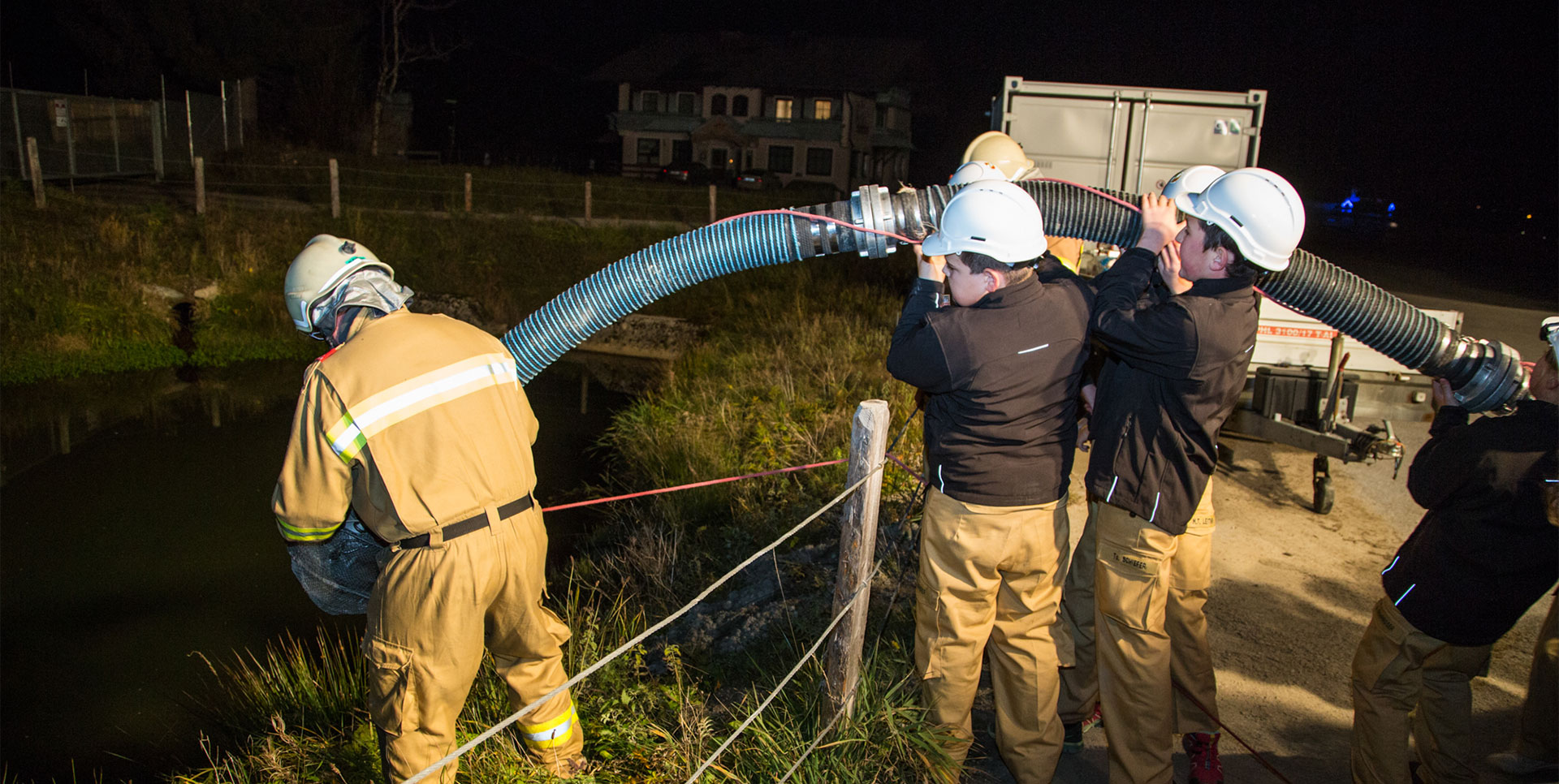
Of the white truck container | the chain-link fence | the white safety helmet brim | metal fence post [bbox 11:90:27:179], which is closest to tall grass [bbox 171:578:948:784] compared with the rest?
the white safety helmet brim

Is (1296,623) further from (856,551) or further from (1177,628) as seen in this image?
(856,551)

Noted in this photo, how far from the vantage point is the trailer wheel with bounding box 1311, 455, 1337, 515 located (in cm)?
618

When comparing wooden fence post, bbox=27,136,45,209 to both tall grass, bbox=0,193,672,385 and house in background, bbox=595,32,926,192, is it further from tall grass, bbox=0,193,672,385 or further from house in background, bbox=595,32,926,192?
house in background, bbox=595,32,926,192

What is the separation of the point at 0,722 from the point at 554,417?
5.68m

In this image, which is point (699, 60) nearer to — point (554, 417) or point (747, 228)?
point (554, 417)

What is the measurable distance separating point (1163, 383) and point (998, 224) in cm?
72

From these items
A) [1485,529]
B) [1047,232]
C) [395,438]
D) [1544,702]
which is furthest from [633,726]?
[1544,702]

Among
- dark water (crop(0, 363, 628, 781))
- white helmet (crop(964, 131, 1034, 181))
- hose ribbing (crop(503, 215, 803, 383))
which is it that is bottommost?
dark water (crop(0, 363, 628, 781))

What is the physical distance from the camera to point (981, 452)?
291cm

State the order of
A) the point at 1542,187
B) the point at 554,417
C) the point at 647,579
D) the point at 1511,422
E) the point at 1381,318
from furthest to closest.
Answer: the point at 1542,187 < the point at 554,417 < the point at 647,579 < the point at 1381,318 < the point at 1511,422

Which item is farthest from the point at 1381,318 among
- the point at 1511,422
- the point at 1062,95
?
the point at 1062,95

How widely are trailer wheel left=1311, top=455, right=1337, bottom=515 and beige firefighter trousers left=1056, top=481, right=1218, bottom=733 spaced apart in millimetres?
3473

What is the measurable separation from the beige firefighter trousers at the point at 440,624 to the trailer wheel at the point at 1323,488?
17.5ft

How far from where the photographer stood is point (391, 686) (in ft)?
8.96
